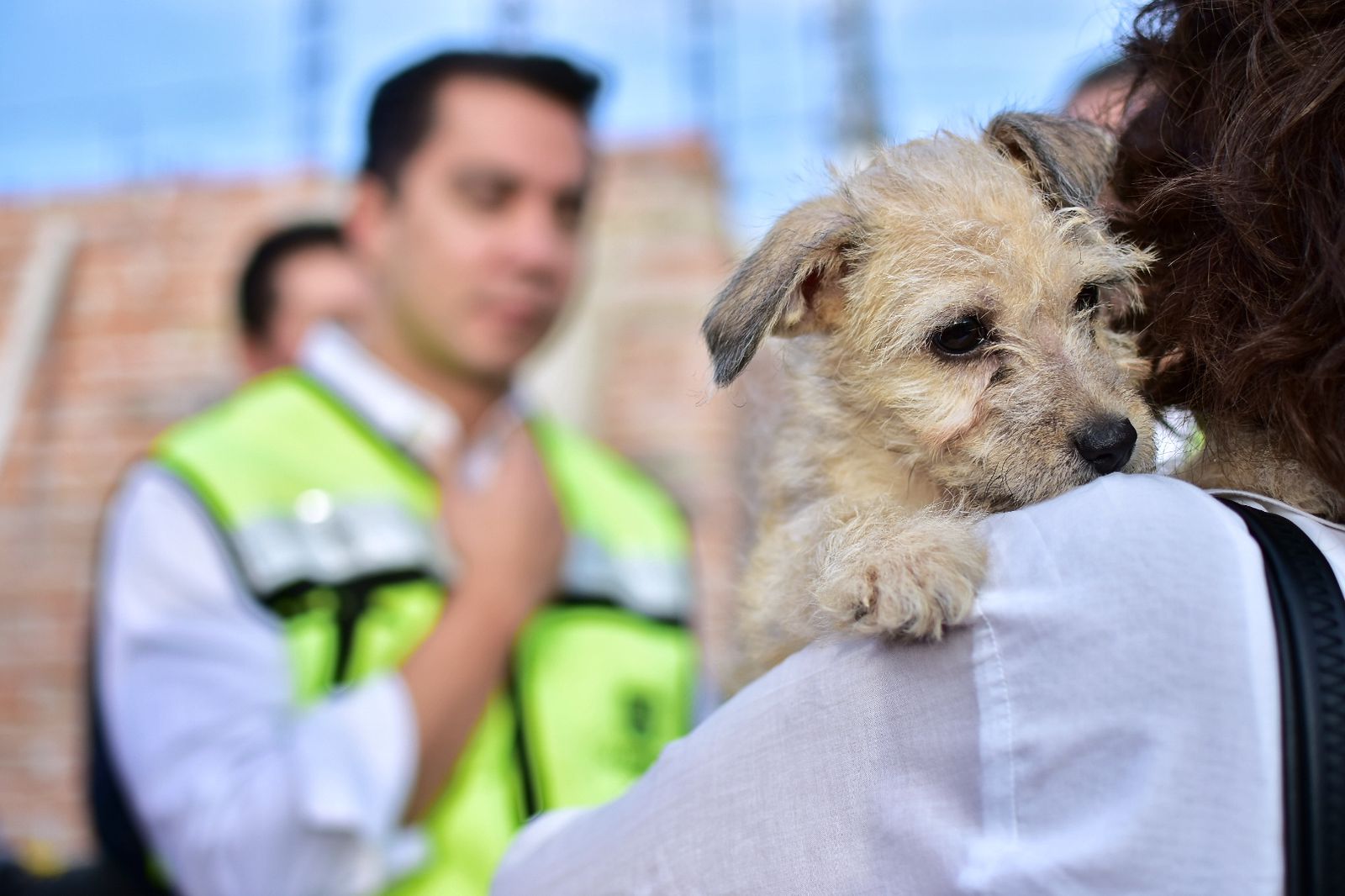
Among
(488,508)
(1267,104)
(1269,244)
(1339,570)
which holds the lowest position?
(488,508)

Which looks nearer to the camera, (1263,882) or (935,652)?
(1263,882)

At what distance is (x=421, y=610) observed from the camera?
3033 millimetres

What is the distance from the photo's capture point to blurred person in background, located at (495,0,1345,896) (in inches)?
37.6

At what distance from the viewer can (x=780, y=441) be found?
1.97m

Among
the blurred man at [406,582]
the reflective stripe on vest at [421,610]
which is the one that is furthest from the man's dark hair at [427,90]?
the reflective stripe on vest at [421,610]

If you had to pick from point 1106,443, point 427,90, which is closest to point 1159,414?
point 1106,443

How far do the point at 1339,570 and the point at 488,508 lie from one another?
8.03ft

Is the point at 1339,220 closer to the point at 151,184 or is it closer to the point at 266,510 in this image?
the point at 266,510

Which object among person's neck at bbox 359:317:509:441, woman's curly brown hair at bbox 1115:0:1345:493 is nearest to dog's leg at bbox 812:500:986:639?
woman's curly brown hair at bbox 1115:0:1345:493

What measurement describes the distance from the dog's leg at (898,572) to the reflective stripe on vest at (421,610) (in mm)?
1686

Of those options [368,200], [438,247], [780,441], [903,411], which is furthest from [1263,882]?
[368,200]

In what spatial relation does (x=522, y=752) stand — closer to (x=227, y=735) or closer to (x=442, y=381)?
(x=227, y=735)

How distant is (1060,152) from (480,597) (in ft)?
6.30

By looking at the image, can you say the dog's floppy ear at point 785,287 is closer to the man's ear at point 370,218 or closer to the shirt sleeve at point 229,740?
the shirt sleeve at point 229,740
